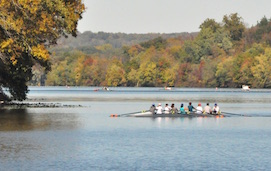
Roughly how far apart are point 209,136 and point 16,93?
36.3 metres

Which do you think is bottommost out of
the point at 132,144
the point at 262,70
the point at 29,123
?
the point at 132,144

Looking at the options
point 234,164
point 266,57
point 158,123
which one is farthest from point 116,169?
point 266,57

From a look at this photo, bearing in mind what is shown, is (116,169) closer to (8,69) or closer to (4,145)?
(4,145)

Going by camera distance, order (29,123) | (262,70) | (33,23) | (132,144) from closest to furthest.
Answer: (132,144) < (33,23) < (29,123) < (262,70)

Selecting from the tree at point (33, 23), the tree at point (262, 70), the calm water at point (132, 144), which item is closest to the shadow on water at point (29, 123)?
the calm water at point (132, 144)

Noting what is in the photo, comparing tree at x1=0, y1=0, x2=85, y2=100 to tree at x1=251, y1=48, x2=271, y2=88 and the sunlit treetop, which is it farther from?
tree at x1=251, y1=48, x2=271, y2=88

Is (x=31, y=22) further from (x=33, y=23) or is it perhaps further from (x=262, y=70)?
(x=262, y=70)

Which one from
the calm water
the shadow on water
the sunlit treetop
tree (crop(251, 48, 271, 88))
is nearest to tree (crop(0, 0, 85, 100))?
the sunlit treetop

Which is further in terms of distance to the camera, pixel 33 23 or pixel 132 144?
pixel 33 23

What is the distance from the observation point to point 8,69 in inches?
2418

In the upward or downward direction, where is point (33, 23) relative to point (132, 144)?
upward

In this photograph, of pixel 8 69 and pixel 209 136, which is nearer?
pixel 209 136

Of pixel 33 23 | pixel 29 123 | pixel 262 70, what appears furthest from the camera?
pixel 262 70

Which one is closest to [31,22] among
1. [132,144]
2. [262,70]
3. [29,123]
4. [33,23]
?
[33,23]
